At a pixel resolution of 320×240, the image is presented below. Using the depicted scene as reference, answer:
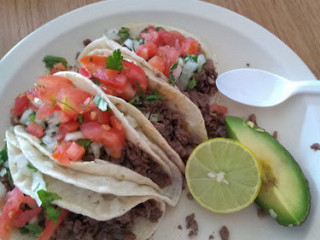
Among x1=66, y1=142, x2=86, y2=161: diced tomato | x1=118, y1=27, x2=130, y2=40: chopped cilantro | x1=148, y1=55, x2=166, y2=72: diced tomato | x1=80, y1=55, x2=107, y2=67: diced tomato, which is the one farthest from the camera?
x1=118, y1=27, x2=130, y2=40: chopped cilantro

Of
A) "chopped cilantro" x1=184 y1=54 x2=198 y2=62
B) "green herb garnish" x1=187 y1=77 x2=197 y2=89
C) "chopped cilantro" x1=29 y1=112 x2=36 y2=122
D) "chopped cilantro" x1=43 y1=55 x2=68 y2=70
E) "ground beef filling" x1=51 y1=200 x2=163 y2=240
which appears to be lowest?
"ground beef filling" x1=51 y1=200 x2=163 y2=240

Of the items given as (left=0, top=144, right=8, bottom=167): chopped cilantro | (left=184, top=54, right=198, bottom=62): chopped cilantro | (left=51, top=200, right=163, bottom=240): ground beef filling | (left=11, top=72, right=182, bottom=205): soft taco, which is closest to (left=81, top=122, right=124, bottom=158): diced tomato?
(left=11, top=72, right=182, bottom=205): soft taco

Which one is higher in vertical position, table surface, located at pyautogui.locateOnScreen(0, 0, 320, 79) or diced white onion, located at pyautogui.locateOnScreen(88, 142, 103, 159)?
table surface, located at pyautogui.locateOnScreen(0, 0, 320, 79)

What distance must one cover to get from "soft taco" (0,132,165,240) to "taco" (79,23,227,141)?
81cm

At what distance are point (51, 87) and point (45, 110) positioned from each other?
0.16 meters

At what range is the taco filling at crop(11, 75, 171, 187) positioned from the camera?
2.16 metres

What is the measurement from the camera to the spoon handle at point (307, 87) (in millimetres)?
2564

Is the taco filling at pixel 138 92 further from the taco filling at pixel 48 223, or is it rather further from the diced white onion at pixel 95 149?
the taco filling at pixel 48 223

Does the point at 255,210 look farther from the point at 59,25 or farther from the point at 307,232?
the point at 59,25

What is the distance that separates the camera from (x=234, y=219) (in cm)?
236

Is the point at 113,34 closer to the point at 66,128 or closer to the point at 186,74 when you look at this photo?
the point at 186,74

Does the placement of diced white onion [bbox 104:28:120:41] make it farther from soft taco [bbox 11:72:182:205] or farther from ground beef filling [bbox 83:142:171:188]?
ground beef filling [bbox 83:142:171:188]

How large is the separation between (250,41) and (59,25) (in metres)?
1.58

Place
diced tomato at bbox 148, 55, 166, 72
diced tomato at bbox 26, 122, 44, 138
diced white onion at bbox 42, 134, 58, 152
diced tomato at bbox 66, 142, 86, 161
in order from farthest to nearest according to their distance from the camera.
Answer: diced tomato at bbox 148, 55, 166, 72
diced tomato at bbox 26, 122, 44, 138
diced white onion at bbox 42, 134, 58, 152
diced tomato at bbox 66, 142, 86, 161
